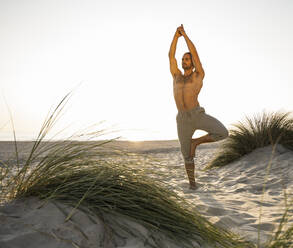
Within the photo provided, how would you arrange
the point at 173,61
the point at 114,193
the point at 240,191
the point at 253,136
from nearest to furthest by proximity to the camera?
the point at 114,193 → the point at 240,191 → the point at 173,61 → the point at 253,136

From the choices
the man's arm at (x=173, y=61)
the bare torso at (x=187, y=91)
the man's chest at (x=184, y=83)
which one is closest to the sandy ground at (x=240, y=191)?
the bare torso at (x=187, y=91)

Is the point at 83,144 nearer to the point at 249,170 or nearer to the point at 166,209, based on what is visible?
the point at 166,209

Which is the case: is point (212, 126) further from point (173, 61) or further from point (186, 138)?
point (173, 61)

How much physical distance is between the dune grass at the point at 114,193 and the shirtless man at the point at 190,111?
172cm

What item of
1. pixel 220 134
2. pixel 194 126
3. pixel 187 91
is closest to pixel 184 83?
pixel 187 91

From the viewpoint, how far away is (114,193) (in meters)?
1.42

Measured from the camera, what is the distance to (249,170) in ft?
14.1

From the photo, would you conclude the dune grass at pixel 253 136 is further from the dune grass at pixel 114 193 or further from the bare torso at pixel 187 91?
→ the dune grass at pixel 114 193

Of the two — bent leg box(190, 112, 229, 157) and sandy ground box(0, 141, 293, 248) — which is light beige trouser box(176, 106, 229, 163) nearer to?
bent leg box(190, 112, 229, 157)

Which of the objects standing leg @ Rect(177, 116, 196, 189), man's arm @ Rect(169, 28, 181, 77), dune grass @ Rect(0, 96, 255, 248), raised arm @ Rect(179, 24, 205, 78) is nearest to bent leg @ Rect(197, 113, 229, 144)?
standing leg @ Rect(177, 116, 196, 189)

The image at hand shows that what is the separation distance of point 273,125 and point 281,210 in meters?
3.47

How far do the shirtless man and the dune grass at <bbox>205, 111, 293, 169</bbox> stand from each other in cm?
205

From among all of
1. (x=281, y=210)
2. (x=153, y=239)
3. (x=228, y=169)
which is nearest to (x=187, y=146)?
(x=281, y=210)

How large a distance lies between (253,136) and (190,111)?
106 inches
